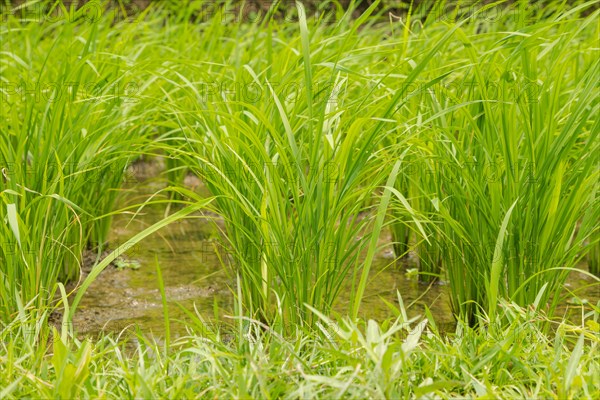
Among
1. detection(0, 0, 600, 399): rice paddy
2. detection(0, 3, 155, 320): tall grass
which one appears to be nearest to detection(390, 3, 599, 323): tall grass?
detection(0, 0, 600, 399): rice paddy

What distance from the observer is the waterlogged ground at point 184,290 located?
2.58 meters

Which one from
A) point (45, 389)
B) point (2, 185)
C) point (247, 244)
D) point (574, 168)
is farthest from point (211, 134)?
point (574, 168)

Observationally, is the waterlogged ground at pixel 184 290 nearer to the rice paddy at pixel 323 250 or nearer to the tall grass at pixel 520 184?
the rice paddy at pixel 323 250

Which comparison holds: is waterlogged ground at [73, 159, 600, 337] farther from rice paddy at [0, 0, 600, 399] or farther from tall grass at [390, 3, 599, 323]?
tall grass at [390, 3, 599, 323]

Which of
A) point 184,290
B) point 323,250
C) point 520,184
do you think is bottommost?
point 184,290

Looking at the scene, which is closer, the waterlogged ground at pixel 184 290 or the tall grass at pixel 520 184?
the tall grass at pixel 520 184

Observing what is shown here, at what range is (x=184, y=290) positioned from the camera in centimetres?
282

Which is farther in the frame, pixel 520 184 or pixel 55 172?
pixel 55 172

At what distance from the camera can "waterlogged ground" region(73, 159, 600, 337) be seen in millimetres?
2580

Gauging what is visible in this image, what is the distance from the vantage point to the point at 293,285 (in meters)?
2.24

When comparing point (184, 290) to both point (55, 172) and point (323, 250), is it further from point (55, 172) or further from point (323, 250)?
point (323, 250)

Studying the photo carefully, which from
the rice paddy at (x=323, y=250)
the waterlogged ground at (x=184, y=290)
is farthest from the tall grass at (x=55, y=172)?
the waterlogged ground at (x=184, y=290)

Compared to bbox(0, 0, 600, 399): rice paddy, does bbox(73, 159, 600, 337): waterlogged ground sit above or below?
below

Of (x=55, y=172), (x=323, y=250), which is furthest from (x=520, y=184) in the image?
(x=55, y=172)
